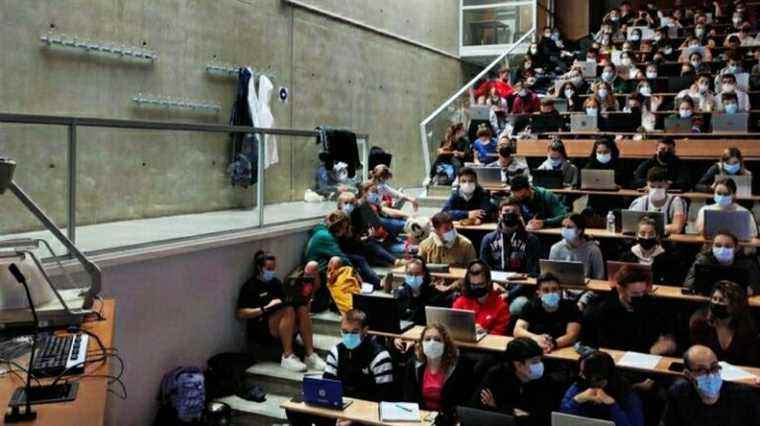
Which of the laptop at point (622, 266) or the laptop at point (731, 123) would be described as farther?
the laptop at point (731, 123)

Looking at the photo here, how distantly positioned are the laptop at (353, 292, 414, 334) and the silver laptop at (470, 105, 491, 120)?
22.1 feet

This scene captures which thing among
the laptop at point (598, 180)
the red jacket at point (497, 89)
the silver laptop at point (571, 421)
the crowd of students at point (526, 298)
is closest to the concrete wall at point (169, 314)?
the crowd of students at point (526, 298)

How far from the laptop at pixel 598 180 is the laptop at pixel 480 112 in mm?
3595

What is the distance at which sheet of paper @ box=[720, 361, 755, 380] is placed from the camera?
15.6 feet

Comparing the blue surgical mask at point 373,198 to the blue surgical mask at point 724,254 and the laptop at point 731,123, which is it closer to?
the blue surgical mask at point 724,254

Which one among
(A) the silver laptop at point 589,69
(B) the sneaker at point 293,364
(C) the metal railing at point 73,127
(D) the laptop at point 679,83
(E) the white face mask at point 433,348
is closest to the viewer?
(C) the metal railing at point 73,127

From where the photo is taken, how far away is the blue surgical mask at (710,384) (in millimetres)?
4598

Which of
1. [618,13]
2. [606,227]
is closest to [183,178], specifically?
[606,227]

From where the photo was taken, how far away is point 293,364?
696cm

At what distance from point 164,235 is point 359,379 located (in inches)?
82.6

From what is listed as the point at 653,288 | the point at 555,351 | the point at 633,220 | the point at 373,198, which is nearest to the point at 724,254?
the point at 653,288

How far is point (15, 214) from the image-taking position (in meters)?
5.02

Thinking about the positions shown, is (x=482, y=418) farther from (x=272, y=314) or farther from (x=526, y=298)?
(x=272, y=314)

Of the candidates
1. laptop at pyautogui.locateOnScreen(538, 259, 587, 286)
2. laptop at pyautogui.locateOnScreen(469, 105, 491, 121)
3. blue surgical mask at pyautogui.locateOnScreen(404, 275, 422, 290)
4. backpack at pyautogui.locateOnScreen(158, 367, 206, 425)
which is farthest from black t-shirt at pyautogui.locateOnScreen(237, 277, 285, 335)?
laptop at pyautogui.locateOnScreen(469, 105, 491, 121)
